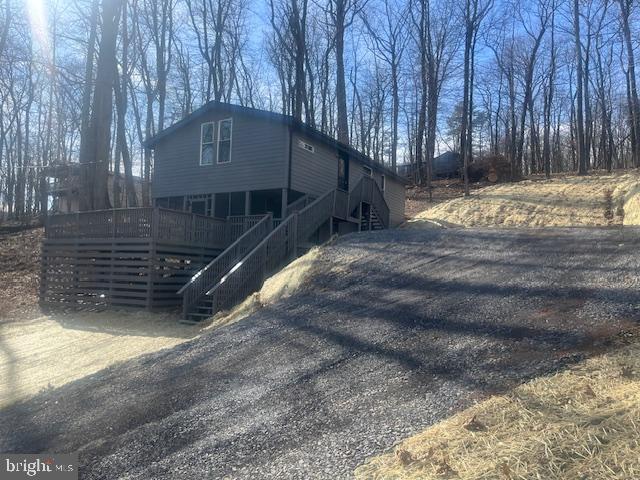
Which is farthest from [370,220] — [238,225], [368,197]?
[238,225]

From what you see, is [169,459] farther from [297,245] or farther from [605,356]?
[297,245]

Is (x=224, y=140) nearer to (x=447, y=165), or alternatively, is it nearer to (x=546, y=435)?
(x=546, y=435)

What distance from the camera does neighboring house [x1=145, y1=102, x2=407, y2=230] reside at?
1748 cm

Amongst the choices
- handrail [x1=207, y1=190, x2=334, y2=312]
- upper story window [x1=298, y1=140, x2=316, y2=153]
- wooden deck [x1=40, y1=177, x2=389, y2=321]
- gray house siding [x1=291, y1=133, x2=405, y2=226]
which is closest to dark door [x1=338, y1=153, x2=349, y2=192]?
gray house siding [x1=291, y1=133, x2=405, y2=226]

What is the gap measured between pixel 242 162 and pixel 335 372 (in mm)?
13794

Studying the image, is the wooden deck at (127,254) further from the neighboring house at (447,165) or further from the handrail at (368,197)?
the neighboring house at (447,165)

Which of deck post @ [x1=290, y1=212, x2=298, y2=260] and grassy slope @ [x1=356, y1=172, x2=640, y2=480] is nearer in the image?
grassy slope @ [x1=356, y1=172, x2=640, y2=480]

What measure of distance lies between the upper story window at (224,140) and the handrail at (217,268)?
515cm

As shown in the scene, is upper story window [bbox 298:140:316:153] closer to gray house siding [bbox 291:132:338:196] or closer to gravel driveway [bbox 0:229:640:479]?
gray house siding [bbox 291:132:338:196]

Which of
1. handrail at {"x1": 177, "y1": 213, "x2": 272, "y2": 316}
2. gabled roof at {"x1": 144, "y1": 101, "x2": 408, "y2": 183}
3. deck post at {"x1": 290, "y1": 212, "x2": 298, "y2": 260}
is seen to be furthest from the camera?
gabled roof at {"x1": 144, "y1": 101, "x2": 408, "y2": 183}

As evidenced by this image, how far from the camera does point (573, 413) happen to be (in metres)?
3.53

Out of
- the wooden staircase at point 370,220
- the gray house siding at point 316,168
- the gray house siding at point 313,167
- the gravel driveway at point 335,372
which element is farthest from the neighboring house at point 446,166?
the gravel driveway at point 335,372

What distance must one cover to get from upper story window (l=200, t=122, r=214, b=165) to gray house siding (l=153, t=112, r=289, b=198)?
17 cm

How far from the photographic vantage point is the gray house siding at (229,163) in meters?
17.5
